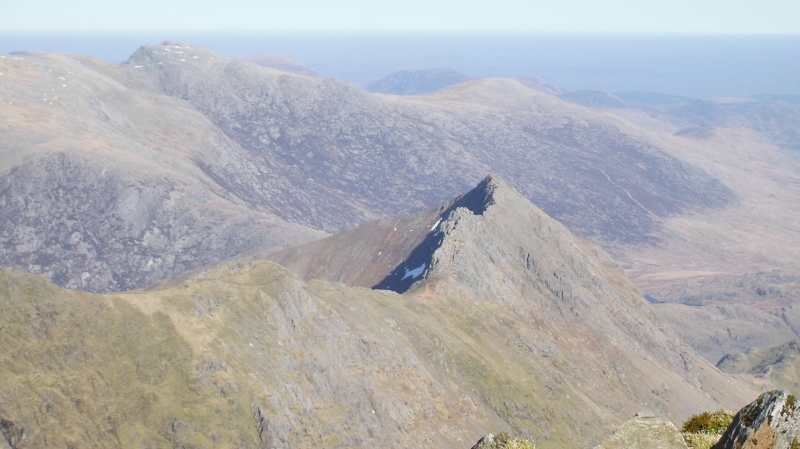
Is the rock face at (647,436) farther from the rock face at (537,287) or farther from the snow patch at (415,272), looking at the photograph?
the snow patch at (415,272)

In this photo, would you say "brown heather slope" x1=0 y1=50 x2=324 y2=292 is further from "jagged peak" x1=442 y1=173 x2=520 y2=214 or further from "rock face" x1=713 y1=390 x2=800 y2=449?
"rock face" x1=713 y1=390 x2=800 y2=449

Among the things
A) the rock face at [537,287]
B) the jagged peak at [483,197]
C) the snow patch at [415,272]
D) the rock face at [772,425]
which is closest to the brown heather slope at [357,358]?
the rock face at [537,287]

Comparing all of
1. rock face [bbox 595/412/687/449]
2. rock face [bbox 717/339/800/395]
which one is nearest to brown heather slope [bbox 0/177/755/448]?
rock face [bbox 717/339/800/395]

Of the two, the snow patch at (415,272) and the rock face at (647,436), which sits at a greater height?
the rock face at (647,436)

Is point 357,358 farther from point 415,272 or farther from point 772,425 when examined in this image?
point 772,425

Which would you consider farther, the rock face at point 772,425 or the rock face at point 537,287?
the rock face at point 537,287

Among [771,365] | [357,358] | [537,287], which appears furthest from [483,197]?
[771,365]
